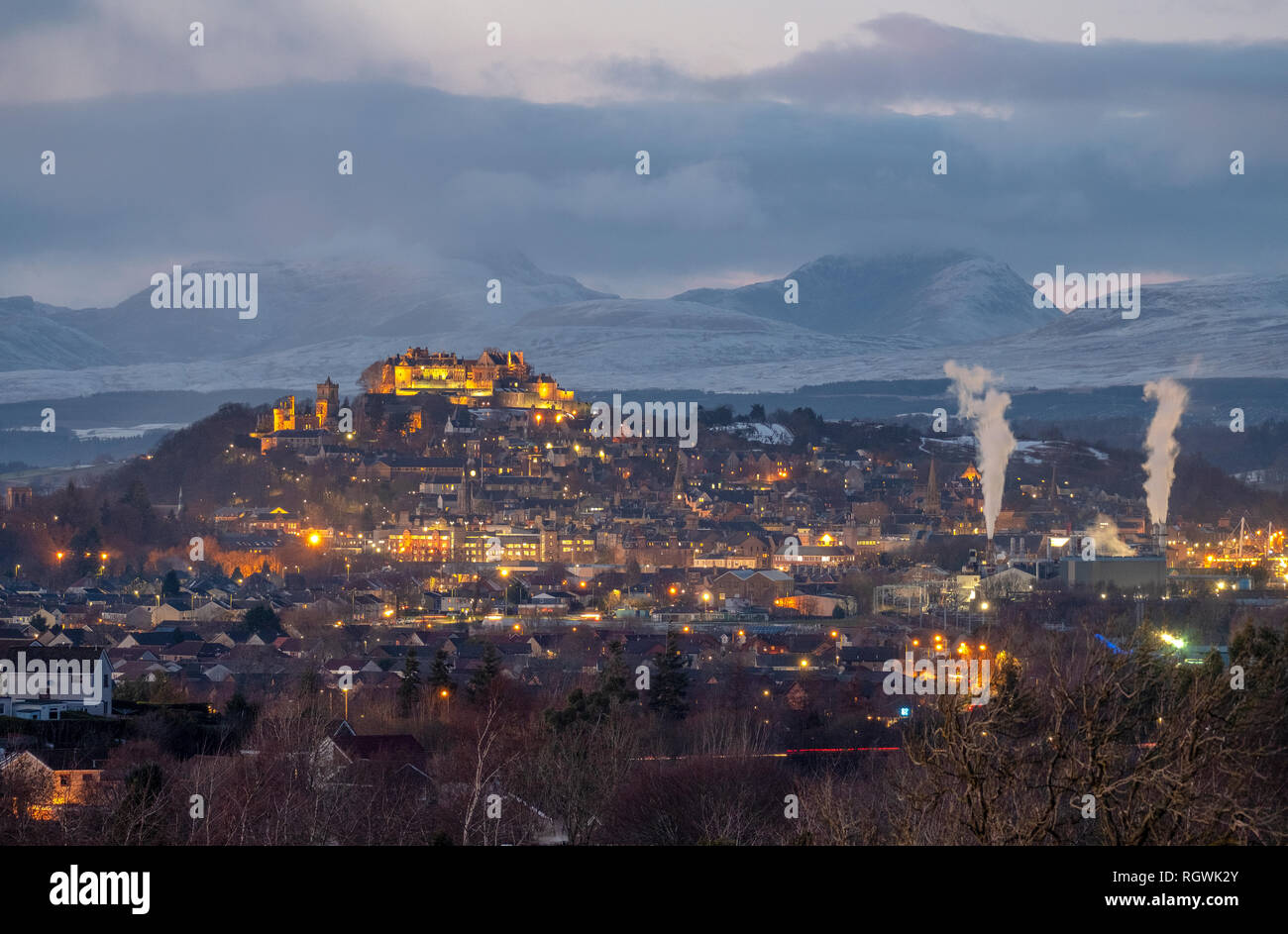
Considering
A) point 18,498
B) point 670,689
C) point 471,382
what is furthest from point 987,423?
point 670,689

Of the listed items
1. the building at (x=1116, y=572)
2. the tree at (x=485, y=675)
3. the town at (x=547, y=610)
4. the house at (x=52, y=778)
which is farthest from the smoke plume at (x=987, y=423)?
the house at (x=52, y=778)

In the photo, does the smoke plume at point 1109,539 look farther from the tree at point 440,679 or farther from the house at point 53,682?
the house at point 53,682

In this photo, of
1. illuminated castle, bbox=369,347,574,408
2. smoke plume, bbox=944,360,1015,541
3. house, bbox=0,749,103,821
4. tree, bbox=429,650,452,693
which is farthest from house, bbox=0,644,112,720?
illuminated castle, bbox=369,347,574,408

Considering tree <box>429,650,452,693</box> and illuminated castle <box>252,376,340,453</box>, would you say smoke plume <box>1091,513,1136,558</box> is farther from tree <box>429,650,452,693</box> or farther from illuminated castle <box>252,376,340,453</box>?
tree <box>429,650,452,693</box>

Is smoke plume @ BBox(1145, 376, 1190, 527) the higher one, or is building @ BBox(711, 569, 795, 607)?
smoke plume @ BBox(1145, 376, 1190, 527)
